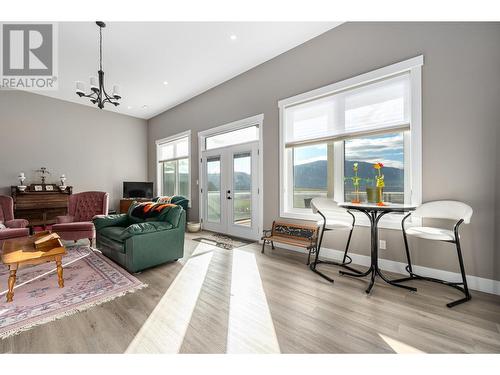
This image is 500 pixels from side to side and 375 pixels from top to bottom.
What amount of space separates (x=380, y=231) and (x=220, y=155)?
138 inches

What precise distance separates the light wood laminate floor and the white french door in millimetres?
1990

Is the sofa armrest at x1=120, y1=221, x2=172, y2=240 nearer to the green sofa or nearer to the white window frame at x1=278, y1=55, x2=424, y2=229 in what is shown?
the green sofa

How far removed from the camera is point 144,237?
2.81m

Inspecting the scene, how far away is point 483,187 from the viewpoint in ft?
7.43

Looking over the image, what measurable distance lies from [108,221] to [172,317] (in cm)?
237

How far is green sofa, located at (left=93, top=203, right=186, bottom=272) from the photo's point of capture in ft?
9.10

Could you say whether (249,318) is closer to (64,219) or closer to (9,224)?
(64,219)

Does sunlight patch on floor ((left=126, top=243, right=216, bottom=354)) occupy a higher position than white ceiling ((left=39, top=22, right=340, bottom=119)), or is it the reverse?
white ceiling ((left=39, top=22, right=340, bottom=119))

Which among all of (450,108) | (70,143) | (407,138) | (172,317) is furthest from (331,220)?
(70,143)

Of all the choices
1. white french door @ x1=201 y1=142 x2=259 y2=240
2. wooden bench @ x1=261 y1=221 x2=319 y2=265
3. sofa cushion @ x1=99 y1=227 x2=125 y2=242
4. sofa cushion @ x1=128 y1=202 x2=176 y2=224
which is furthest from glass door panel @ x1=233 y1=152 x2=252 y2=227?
sofa cushion @ x1=99 y1=227 x2=125 y2=242

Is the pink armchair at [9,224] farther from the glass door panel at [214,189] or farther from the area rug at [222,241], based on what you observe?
the glass door panel at [214,189]

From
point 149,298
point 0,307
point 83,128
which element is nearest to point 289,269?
point 149,298

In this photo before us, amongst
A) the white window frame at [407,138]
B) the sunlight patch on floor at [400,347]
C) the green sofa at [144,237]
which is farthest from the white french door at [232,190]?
the sunlight patch on floor at [400,347]
